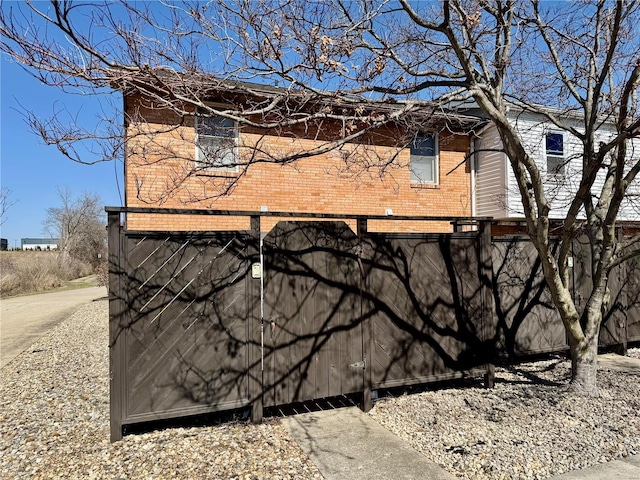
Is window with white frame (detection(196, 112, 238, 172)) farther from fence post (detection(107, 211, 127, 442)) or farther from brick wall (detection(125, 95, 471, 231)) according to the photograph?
brick wall (detection(125, 95, 471, 231))

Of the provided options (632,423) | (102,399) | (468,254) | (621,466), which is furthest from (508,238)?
(102,399)

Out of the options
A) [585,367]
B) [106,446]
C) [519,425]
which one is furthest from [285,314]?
[585,367]

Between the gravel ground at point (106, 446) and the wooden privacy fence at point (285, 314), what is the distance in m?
0.24

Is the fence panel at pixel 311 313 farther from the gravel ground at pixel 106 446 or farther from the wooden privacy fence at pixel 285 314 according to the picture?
the gravel ground at pixel 106 446

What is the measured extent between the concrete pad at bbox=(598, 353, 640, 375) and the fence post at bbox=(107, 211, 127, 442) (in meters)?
6.44

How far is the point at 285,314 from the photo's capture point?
4391mm

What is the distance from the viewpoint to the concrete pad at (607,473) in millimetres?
3084

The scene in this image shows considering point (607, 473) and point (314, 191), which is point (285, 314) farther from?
point (314, 191)

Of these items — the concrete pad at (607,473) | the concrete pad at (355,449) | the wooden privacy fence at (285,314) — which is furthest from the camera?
the wooden privacy fence at (285,314)

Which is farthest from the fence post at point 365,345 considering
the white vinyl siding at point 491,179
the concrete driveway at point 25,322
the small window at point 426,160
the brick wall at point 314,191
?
the white vinyl siding at point 491,179

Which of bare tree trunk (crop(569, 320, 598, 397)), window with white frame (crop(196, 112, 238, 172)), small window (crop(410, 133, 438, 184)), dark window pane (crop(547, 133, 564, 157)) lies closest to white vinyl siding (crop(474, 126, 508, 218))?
small window (crop(410, 133, 438, 184))

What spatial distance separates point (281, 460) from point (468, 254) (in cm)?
334

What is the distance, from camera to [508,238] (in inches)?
240

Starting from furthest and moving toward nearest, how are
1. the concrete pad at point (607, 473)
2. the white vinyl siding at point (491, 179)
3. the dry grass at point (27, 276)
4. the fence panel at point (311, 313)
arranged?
the dry grass at point (27, 276), the white vinyl siding at point (491, 179), the fence panel at point (311, 313), the concrete pad at point (607, 473)
